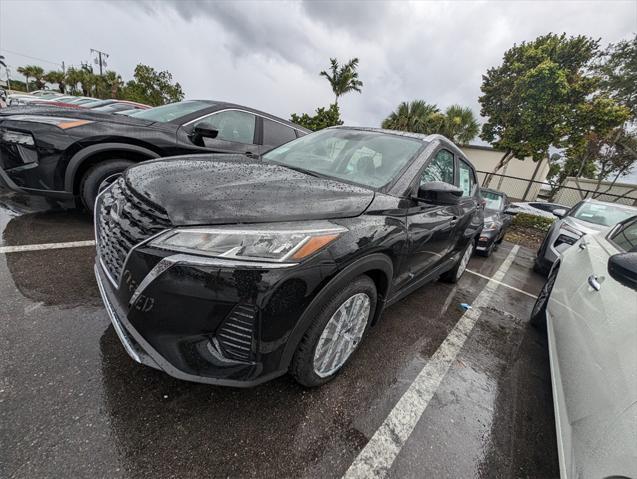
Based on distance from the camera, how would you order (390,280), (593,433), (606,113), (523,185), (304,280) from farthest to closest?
(523,185) < (606,113) < (390,280) < (304,280) < (593,433)

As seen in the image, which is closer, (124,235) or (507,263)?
(124,235)

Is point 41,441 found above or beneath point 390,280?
beneath

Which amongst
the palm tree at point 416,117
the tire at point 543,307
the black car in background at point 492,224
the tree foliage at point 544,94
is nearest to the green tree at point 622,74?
the tree foliage at point 544,94

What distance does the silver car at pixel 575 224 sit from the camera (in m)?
4.54

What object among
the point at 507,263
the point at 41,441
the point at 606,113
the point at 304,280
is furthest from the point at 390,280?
the point at 606,113

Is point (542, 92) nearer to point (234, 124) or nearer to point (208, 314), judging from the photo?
point (234, 124)

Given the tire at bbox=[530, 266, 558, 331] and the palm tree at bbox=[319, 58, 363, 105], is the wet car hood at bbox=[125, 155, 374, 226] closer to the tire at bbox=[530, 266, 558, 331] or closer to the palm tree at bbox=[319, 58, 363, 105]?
the tire at bbox=[530, 266, 558, 331]

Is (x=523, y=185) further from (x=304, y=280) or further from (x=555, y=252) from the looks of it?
(x=304, y=280)

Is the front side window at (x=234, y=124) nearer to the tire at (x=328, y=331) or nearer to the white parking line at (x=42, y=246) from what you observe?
the white parking line at (x=42, y=246)

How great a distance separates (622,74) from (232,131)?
24.0 meters

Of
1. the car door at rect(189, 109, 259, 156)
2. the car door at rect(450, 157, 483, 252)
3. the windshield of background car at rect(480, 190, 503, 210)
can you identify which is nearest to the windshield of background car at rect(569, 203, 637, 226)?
the windshield of background car at rect(480, 190, 503, 210)

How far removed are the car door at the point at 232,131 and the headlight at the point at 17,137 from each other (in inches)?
58.9

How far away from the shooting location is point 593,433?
1.15 m

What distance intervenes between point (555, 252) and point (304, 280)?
5.36 metres
